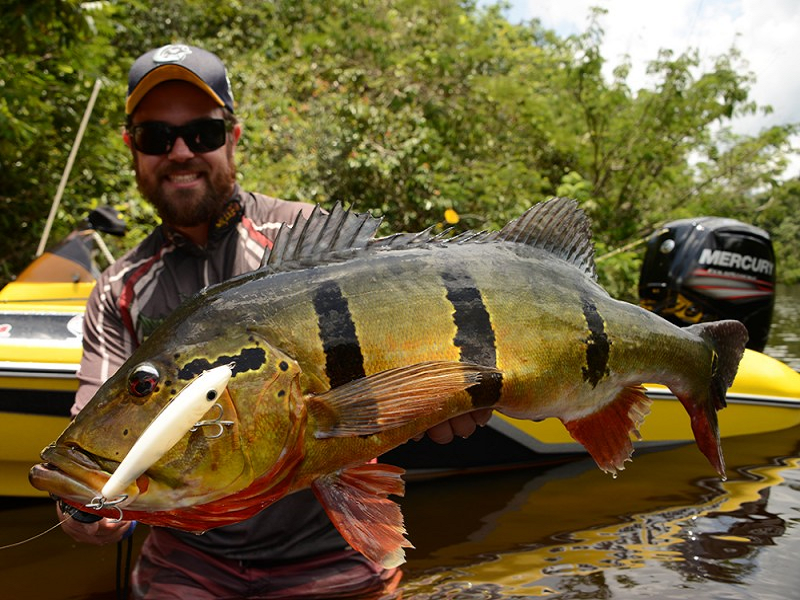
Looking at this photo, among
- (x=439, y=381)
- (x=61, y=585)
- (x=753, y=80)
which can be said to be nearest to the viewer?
(x=439, y=381)

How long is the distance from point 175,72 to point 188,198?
0.43 m

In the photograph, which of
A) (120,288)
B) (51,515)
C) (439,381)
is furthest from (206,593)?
(51,515)

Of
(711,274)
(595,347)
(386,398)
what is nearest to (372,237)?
(386,398)

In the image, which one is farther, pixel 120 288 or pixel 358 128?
pixel 358 128

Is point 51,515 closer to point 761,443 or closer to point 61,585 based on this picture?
point 61,585

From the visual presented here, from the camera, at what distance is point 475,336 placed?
1563 mm

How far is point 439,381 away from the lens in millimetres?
1466

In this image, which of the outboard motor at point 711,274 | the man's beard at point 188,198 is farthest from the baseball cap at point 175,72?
the outboard motor at point 711,274

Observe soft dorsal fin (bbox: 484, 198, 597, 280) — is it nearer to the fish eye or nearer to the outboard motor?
the fish eye

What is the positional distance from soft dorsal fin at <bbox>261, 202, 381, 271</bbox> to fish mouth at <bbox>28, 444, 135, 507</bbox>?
55 cm

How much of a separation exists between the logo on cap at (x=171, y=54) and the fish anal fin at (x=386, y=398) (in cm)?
156

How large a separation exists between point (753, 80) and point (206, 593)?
44.7ft

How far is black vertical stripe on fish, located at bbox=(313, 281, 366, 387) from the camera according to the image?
1.48 meters

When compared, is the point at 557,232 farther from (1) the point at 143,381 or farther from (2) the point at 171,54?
(2) the point at 171,54
